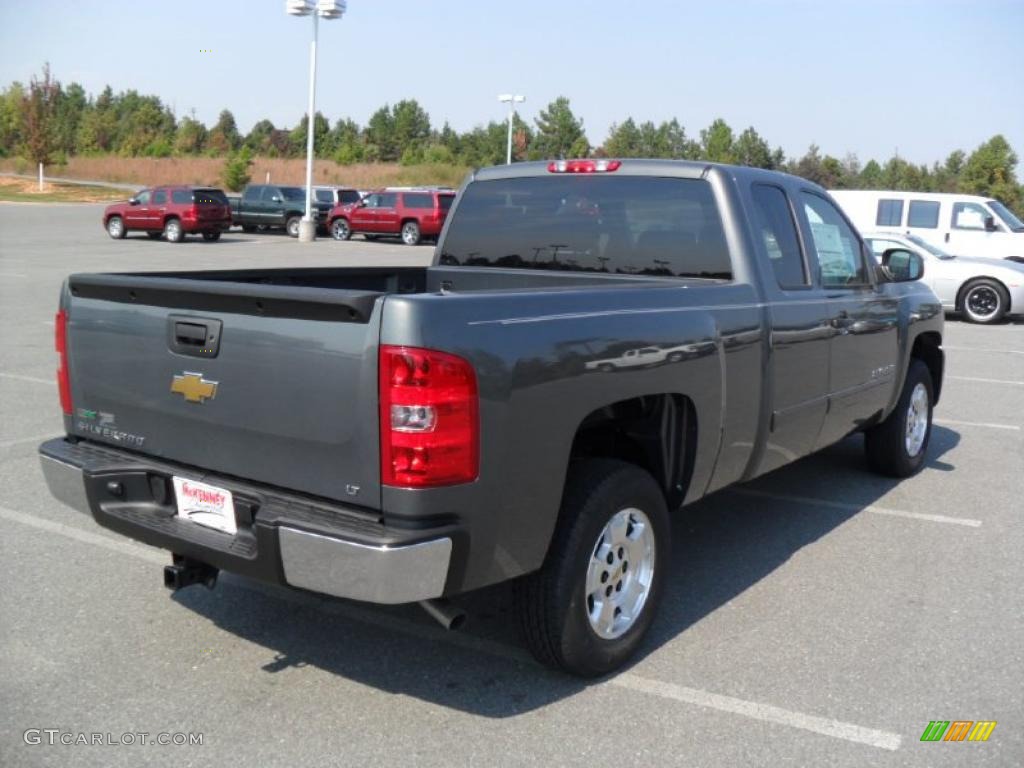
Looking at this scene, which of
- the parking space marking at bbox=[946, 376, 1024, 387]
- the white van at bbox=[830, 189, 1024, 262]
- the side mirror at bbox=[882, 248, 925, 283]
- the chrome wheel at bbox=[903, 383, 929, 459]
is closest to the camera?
the side mirror at bbox=[882, 248, 925, 283]

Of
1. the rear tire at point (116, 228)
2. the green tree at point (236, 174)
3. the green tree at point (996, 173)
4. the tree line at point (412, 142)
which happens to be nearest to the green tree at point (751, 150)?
the tree line at point (412, 142)

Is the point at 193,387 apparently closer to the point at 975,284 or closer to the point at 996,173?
the point at 975,284

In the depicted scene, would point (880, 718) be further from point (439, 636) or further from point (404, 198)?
point (404, 198)

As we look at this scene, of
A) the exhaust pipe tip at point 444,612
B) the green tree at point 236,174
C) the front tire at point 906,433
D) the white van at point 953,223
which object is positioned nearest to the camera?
the exhaust pipe tip at point 444,612

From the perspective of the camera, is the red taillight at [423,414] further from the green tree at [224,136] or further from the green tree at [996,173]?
the green tree at [224,136]

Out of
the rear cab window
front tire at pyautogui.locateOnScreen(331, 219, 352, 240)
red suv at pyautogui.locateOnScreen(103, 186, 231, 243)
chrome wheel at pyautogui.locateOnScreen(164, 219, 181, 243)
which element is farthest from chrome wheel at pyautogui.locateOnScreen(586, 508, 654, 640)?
front tire at pyautogui.locateOnScreen(331, 219, 352, 240)

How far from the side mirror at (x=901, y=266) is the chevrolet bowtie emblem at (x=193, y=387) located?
430 cm

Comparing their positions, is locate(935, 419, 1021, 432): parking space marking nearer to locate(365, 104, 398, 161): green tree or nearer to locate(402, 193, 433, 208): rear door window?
locate(402, 193, 433, 208): rear door window

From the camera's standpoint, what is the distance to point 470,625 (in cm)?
434

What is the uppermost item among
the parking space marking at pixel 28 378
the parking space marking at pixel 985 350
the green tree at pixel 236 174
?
the green tree at pixel 236 174

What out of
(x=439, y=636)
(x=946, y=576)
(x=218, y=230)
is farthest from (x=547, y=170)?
(x=218, y=230)

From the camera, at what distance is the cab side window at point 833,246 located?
17.8ft

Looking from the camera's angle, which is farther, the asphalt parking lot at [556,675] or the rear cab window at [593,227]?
the rear cab window at [593,227]

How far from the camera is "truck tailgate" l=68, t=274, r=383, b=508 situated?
10.2 ft
